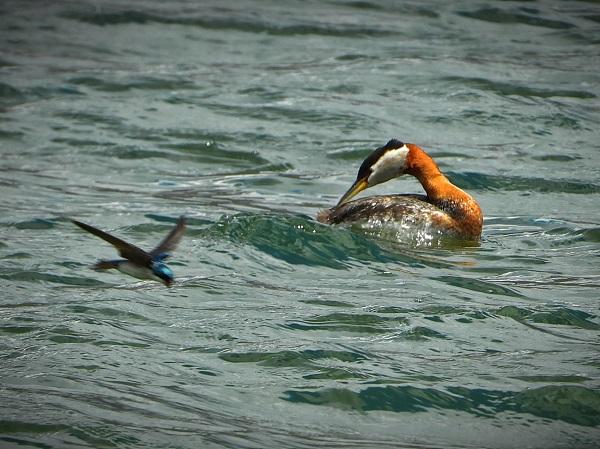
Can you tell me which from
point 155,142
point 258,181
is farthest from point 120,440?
point 155,142

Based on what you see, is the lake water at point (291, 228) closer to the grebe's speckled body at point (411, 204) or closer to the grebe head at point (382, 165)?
the grebe's speckled body at point (411, 204)

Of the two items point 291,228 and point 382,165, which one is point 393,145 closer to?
point 382,165

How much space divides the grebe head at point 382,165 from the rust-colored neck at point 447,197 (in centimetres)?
7

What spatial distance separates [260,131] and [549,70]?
4.48 metres

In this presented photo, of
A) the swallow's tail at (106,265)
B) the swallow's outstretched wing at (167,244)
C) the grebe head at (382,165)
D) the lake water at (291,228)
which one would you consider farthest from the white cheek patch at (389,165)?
the swallow's tail at (106,265)

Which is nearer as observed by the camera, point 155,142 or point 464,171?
point 464,171

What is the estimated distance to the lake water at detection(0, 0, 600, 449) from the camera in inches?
296

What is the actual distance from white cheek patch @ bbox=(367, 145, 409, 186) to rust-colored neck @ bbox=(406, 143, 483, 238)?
0.19ft

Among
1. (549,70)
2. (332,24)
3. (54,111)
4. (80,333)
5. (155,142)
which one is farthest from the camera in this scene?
(332,24)

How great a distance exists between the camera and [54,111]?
1628cm

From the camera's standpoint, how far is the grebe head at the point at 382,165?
11.6 m

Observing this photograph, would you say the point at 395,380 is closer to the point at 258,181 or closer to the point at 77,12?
the point at 258,181

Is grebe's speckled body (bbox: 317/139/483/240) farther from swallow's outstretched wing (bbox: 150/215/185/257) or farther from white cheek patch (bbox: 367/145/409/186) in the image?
swallow's outstretched wing (bbox: 150/215/185/257)

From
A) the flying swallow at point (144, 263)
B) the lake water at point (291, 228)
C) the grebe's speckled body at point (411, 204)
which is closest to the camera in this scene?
the flying swallow at point (144, 263)
